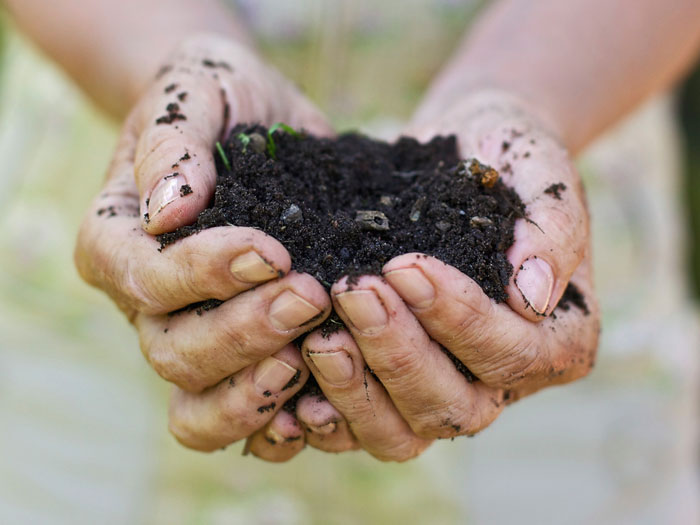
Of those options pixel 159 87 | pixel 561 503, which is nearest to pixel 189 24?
pixel 159 87

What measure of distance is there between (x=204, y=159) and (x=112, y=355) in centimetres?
139

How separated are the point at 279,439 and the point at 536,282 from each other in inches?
25.4

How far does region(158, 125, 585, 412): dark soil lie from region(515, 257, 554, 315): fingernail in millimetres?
33

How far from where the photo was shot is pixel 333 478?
2406 mm

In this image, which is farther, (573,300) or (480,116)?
(480,116)

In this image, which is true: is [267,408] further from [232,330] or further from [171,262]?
[171,262]

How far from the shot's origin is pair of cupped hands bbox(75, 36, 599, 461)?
3.82 ft

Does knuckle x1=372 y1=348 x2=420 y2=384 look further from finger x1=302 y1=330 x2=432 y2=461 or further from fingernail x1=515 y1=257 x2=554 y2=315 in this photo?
fingernail x1=515 y1=257 x2=554 y2=315

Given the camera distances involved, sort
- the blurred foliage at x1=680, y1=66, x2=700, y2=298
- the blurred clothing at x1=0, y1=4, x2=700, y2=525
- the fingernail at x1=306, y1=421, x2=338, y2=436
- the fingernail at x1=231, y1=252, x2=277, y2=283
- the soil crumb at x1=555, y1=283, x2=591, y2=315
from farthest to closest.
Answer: the blurred foliage at x1=680, y1=66, x2=700, y2=298 < the blurred clothing at x1=0, y1=4, x2=700, y2=525 < the soil crumb at x1=555, y1=283, x2=591, y2=315 < the fingernail at x1=306, y1=421, x2=338, y2=436 < the fingernail at x1=231, y1=252, x2=277, y2=283

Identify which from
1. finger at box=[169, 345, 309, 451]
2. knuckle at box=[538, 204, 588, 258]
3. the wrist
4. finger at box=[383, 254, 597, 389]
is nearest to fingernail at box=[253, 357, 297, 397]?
finger at box=[169, 345, 309, 451]

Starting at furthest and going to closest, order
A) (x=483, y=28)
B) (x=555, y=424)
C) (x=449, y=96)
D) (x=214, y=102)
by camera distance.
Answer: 1. (x=555, y=424)
2. (x=483, y=28)
3. (x=449, y=96)
4. (x=214, y=102)

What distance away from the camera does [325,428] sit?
1.34 meters

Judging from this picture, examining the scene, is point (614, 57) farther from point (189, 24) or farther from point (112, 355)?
point (112, 355)

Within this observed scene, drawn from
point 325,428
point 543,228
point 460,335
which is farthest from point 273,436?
point 543,228
